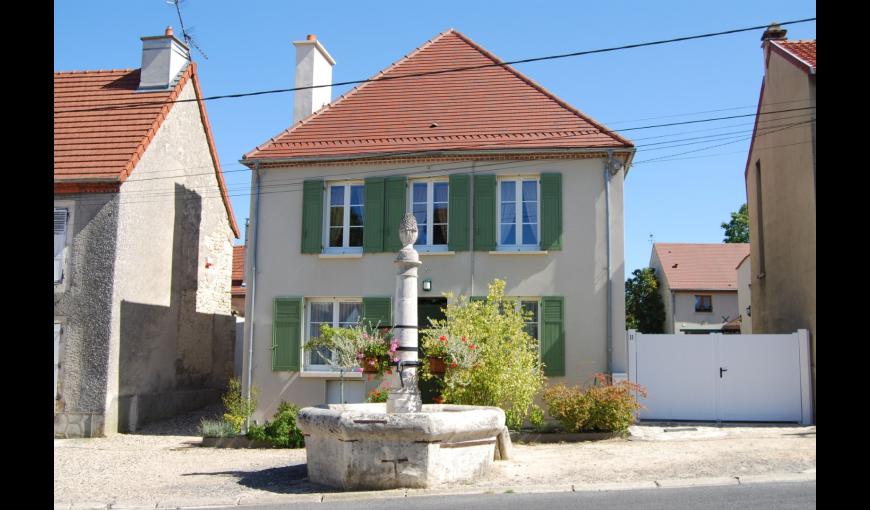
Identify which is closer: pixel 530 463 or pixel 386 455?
pixel 386 455

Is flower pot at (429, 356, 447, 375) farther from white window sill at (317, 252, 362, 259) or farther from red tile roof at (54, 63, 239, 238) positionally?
red tile roof at (54, 63, 239, 238)

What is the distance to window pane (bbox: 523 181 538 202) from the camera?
15812 millimetres

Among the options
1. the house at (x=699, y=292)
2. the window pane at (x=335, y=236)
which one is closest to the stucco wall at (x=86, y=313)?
the window pane at (x=335, y=236)

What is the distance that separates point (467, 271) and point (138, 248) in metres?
6.97

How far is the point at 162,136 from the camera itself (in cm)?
1803

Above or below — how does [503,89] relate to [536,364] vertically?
above

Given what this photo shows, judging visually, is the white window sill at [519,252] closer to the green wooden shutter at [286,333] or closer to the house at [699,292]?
the green wooden shutter at [286,333]

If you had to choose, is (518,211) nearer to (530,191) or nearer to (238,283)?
(530,191)

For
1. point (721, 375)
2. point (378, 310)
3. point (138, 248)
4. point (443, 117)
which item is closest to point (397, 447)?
point (378, 310)

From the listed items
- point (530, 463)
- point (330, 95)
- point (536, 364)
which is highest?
point (330, 95)
